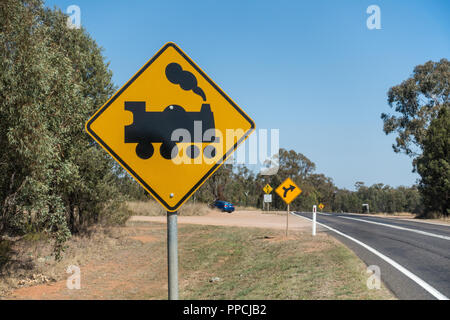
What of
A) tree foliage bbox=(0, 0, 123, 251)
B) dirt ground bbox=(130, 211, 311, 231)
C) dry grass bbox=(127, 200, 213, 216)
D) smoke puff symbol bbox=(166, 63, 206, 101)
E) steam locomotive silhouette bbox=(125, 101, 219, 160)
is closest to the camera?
steam locomotive silhouette bbox=(125, 101, 219, 160)

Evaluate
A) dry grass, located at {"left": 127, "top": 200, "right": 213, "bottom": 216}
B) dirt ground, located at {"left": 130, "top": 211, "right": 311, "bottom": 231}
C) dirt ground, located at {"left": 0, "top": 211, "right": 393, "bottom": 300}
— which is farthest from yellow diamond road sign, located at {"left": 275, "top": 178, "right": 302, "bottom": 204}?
dry grass, located at {"left": 127, "top": 200, "right": 213, "bottom": 216}

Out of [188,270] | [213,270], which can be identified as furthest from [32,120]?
[213,270]

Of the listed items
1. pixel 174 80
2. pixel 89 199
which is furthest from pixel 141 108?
pixel 89 199

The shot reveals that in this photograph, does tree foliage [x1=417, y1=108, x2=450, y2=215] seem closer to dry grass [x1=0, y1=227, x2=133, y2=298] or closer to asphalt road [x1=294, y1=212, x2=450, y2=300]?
asphalt road [x1=294, y1=212, x2=450, y2=300]

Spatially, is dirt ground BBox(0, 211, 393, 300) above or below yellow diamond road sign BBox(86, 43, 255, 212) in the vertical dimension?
below

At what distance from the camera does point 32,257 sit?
1340cm

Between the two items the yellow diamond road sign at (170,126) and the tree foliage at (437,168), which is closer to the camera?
the yellow diamond road sign at (170,126)

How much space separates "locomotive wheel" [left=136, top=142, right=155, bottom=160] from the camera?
2.78 meters

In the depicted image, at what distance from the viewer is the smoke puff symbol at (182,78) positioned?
2916mm

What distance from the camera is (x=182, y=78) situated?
9.65 feet

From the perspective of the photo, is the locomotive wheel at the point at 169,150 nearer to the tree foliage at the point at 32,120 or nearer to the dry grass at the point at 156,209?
the tree foliage at the point at 32,120

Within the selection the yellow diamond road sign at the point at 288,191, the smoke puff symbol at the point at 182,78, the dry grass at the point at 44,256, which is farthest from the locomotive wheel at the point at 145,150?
the yellow diamond road sign at the point at 288,191

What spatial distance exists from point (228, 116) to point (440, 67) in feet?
152

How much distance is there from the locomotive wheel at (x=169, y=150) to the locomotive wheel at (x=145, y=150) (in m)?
0.07
